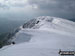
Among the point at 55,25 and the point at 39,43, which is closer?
the point at 39,43

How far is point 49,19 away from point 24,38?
29201 mm

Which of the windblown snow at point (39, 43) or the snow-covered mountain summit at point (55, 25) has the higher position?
the snow-covered mountain summit at point (55, 25)

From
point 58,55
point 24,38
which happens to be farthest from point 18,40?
point 58,55

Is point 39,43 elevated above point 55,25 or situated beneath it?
situated beneath

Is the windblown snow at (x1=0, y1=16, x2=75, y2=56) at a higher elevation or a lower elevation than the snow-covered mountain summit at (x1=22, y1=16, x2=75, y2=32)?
lower

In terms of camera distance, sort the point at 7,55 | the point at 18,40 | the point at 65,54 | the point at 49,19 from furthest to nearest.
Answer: the point at 49,19
the point at 18,40
the point at 7,55
the point at 65,54

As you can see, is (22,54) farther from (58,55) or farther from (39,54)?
(58,55)

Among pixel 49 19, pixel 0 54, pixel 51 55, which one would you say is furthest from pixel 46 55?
pixel 49 19

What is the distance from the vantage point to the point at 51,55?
21.2 m

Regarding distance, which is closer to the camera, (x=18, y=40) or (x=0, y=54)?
(x=0, y=54)

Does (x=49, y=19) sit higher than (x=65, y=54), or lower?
higher

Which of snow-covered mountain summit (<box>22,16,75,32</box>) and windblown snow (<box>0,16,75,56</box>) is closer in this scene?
windblown snow (<box>0,16,75,56</box>)

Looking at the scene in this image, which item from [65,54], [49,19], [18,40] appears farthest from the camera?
[49,19]

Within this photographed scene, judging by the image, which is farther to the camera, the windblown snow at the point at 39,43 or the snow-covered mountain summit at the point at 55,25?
the snow-covered mountain summit at the point at 55,25
